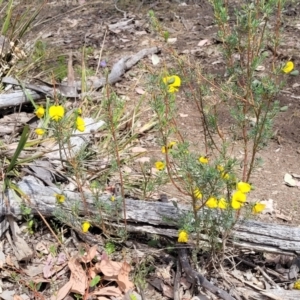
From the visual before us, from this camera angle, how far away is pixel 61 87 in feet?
13.5

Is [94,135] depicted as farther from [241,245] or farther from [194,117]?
[241,245]

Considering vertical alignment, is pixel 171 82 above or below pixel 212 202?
above

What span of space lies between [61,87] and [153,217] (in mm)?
1800

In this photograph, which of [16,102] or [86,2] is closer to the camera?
[16,102]

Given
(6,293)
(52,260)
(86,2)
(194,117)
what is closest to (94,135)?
(194,117)

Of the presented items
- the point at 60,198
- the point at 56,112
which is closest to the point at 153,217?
the point at 60,198

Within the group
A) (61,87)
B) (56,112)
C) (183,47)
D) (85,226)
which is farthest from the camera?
(183,47)

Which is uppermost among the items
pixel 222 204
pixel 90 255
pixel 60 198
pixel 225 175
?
pixel 225 175

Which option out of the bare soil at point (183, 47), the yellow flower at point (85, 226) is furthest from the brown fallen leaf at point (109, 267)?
the bare soil at point (183, 47)

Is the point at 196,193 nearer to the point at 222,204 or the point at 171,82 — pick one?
the point at 222,204

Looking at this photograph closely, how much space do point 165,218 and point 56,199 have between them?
0.56m

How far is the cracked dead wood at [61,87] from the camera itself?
3.81 m

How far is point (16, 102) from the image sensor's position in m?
3.81

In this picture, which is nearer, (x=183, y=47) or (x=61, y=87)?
(x=61, y=87)
